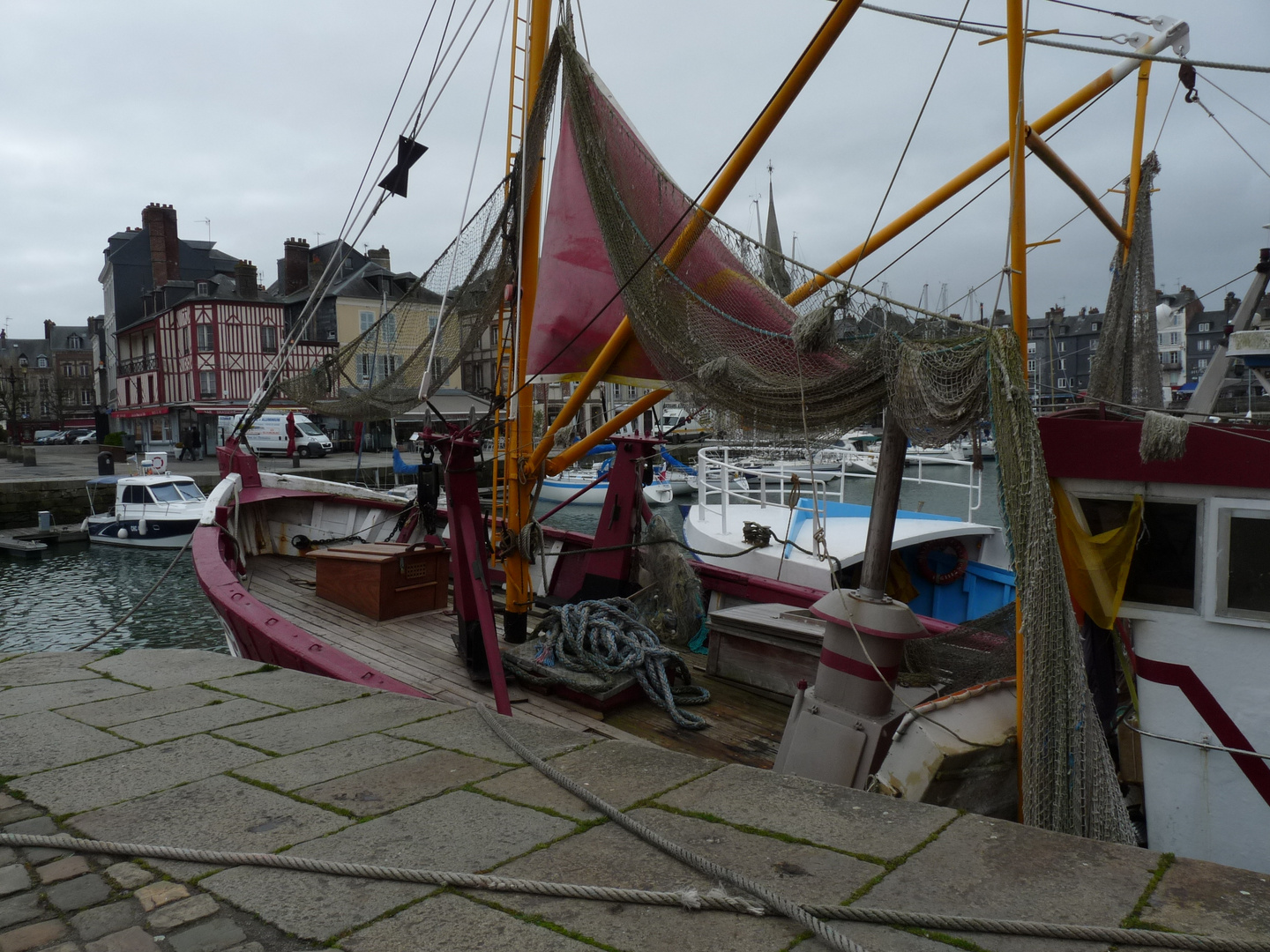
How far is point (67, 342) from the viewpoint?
89938 mm

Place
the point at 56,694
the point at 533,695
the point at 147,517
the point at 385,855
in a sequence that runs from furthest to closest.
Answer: the point at 147,517 < the point at 533,695 < the point at 56,694 < the point at 385,855

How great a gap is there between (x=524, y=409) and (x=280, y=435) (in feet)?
117

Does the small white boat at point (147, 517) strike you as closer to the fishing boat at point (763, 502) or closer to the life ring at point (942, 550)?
the fishing boat at point (763, 502)

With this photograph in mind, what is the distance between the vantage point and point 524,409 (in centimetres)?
732

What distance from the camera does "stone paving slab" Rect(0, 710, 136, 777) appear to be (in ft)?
11.3

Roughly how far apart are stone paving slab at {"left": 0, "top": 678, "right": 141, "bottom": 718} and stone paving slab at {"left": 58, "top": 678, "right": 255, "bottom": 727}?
3.9 inches

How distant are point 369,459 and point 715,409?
34762 millimetres

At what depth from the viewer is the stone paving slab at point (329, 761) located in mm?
3291

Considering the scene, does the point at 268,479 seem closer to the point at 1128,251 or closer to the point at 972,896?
the point at 1128,251

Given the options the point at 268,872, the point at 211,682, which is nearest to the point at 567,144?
the point at 211,682

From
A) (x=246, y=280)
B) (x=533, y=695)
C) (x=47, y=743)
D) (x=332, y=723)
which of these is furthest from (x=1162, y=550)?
(x=246, y=280)

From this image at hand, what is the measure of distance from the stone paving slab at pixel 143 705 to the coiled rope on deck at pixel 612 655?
2.42 m

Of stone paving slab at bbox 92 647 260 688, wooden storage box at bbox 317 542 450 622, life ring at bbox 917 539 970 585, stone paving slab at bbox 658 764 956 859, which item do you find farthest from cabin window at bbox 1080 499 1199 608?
wooden storage box at bbox 317 542 450 622

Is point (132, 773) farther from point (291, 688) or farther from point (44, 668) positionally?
point (44, 668)
